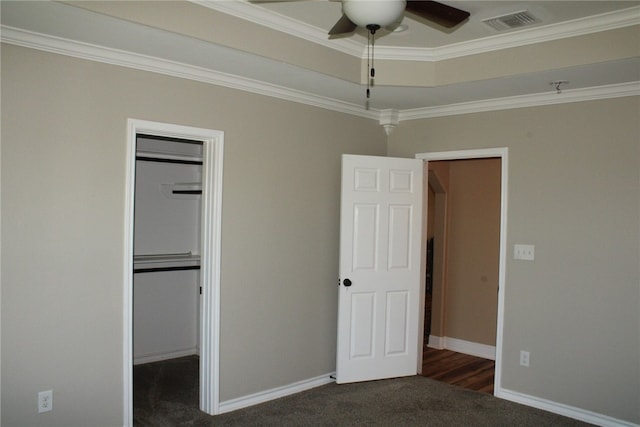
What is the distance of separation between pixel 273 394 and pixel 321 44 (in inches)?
107

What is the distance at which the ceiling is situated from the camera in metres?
2.75

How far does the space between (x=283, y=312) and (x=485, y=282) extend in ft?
8.30

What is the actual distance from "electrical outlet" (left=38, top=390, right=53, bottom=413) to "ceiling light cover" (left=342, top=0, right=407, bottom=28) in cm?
266

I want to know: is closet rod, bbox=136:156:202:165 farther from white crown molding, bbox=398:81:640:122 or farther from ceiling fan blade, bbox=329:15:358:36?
ceiling fan blade, bbox=329:15:358:36

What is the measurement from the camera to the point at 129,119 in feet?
10.5

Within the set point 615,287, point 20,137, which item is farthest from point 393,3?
point 615,287

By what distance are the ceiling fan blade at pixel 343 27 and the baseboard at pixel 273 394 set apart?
272 cm

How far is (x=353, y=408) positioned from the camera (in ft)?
12.8

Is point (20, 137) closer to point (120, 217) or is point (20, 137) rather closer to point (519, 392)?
point (120, 217)

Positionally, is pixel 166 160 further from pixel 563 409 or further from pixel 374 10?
pixel 563 409

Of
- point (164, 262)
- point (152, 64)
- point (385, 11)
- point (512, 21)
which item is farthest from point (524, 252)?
point (164, 262)

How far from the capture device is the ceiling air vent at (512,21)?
3.10 metres

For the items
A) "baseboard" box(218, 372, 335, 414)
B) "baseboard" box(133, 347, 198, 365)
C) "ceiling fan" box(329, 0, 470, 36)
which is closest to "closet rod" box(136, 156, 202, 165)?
"baseboard" box(133, 347, 198, 365)

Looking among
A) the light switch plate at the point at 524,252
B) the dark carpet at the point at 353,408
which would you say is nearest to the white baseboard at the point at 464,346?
the dark carpet at the point at 353,408
